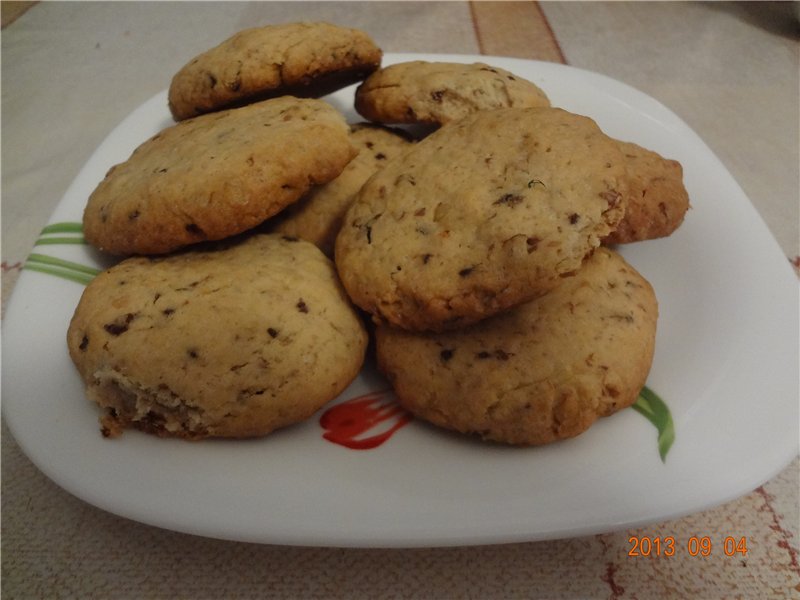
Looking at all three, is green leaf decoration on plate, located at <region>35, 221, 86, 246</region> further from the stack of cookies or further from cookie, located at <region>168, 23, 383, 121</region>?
cookie, located at <region>168, 23, 383, 121</region>

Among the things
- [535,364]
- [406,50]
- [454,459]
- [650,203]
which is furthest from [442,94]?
[406,50]

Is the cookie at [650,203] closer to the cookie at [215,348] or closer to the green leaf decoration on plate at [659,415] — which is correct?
the green leaf decoration on plate at [659,415]

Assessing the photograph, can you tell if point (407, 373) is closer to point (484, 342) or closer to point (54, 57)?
point (484, 342)

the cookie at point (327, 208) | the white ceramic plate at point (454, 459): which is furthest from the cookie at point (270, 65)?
the white ceramic plate at point (454, 459)

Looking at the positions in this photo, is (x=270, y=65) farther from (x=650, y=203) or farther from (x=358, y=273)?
(x=650, y=203)

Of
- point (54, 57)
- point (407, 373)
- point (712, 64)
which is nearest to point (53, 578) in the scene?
point (407, 373)
